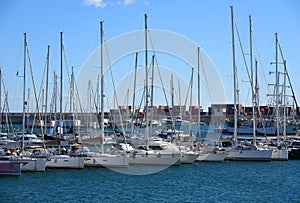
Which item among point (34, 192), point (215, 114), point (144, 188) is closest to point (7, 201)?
point (34, 192)

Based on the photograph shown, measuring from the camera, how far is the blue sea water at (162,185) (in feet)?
91.3

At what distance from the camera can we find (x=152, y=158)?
131 ft

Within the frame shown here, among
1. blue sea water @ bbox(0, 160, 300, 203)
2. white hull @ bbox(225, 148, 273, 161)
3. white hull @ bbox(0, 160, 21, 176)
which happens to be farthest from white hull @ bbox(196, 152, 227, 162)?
white hull @ bbox(0, 160, 21, 176)

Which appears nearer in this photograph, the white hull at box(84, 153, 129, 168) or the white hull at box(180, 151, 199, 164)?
the white hull at box(84, 153, 129, 168)

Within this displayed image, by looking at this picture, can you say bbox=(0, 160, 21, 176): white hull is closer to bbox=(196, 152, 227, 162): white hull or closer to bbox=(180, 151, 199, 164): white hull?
bbox=(180, 151, 199, 164): white hull

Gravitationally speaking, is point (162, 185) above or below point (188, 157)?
below

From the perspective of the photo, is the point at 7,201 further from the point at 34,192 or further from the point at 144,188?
the point at 144,188

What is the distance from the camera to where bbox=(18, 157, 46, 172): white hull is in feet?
116

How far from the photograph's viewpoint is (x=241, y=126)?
117 meters

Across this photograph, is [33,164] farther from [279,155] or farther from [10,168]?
[279,155]

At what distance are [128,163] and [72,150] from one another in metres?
5.46

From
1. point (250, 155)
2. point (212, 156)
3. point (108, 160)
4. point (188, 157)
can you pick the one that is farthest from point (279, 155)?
point (108, 160)

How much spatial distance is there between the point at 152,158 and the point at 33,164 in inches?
391

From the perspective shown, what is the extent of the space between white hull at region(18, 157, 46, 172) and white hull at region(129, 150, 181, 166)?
749 cm
